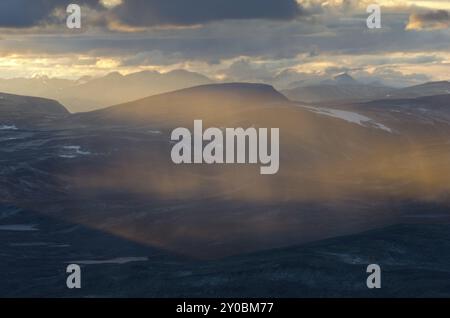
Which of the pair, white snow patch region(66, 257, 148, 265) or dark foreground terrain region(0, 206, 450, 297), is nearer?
dark foreground terrain region(0, 206, 450, 297)

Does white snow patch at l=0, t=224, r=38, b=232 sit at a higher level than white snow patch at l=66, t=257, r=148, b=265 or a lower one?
higher

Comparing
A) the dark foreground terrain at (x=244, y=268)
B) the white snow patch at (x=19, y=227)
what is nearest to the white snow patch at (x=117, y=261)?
the dark foreground terrain at (x=244, y=268)

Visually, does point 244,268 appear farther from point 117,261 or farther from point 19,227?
point 19,227

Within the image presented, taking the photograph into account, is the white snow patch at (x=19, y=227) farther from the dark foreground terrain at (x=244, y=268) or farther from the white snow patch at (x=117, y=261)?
the white snow patch at (x=117, y=261)

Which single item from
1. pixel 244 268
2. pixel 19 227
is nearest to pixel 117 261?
pixel 244 268

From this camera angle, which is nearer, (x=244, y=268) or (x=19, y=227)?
(x=244, y=268)

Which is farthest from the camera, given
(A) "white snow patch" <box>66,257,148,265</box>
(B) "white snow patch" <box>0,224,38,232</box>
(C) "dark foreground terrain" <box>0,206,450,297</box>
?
(B) "white snow patch" <box>0,224,38,232</box>

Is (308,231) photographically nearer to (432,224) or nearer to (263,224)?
(263,224)

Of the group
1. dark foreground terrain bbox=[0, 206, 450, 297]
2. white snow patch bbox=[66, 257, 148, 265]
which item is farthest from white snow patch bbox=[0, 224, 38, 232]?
white snow patch bbox=[66, 257, 148, 265]

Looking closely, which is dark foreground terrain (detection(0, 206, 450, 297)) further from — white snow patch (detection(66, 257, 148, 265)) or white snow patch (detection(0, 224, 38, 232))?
white snow patch (detection(0, 224, 38, 232))

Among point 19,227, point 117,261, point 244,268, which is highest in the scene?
point 19,227
